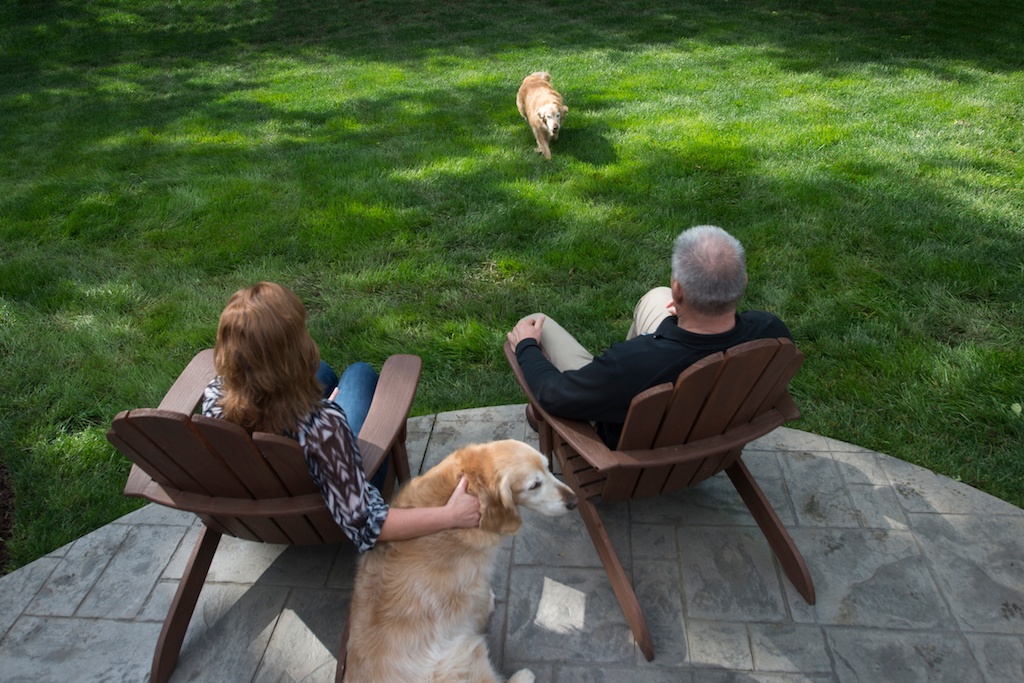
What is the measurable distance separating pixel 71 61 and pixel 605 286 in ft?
37.4

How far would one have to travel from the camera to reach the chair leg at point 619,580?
96.8 inches

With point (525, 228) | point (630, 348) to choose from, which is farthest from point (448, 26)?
point (630, 348)

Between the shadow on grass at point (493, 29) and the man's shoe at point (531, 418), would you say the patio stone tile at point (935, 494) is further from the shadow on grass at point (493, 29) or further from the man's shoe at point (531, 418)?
the shadow on grass at point (493, 29)

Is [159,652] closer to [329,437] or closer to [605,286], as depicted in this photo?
[329,437]

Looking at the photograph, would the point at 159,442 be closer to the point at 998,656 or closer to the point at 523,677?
the point at 523,677

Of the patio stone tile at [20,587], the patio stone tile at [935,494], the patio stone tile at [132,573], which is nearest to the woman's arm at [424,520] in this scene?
the patio stone tile at [132,573]

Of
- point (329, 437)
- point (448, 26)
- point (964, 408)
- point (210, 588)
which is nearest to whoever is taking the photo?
point (329, 437)

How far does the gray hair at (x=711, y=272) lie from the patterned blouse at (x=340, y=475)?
1297 mm

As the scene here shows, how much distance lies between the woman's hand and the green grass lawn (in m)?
1.53

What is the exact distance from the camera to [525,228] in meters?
5.32

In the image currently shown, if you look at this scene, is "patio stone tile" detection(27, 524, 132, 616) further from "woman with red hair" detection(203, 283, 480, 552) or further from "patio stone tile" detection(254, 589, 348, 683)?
"woman with red hair" detection(203, 283, 480, 552)

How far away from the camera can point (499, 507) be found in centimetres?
232

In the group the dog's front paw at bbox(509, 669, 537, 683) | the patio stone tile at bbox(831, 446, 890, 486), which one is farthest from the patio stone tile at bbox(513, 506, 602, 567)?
the patio stone tile at bbox(831, 446, 890, 486)

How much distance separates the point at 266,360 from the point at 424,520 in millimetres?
742
